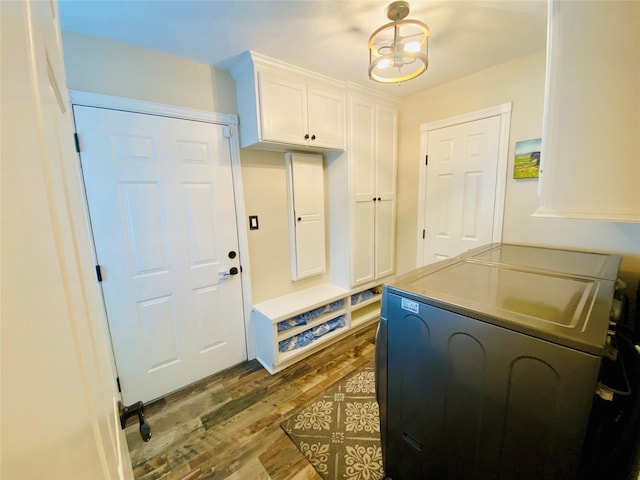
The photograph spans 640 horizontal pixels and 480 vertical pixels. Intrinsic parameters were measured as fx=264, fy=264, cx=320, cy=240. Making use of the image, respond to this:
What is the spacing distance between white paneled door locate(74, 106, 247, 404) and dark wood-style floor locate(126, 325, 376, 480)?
0.21 metres

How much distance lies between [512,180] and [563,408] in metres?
2.03

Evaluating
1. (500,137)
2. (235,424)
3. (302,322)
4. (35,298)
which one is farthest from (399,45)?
(235,424)

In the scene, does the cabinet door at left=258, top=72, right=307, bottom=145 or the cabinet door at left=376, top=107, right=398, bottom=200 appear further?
the cabinet door at left=376, top=107, right=398, bottom=200

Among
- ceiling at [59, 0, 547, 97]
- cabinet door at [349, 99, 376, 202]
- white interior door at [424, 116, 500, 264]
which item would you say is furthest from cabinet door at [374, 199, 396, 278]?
ceiling at [59, 0, 547, 97]

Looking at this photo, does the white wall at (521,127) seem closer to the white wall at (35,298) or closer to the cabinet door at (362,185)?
the cabinet door at (362,185)

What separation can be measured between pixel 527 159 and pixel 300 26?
1.98m

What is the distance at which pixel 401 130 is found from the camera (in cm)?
292

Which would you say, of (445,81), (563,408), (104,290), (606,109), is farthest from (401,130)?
(104,290)

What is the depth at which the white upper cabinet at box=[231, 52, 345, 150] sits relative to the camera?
1.89m

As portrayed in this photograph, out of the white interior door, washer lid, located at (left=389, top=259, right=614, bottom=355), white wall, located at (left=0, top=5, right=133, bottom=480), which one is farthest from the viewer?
the white interior door

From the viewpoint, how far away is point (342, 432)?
167 cm

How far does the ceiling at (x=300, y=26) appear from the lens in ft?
4.61

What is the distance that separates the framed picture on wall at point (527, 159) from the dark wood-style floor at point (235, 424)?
2.04 meters

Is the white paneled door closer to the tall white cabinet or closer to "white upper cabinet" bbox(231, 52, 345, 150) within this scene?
"white upper cabinet" bbox(231, 52, 345, 150)
